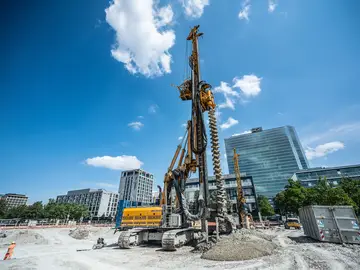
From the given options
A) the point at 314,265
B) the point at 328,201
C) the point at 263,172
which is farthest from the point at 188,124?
the point at 263,172

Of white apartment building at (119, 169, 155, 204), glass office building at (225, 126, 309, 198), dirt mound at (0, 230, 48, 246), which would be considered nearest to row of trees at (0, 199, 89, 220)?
dirt mound at (0, 230, 48, 246)

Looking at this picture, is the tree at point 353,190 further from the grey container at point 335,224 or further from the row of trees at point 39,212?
the row of trees at point 39,212

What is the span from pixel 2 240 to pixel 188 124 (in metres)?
26.0

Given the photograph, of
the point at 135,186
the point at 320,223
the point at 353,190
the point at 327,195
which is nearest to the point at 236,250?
the point at 320,223

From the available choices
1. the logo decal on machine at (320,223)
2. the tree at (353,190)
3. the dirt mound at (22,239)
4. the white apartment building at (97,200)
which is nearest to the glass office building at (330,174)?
the tree at (353,190)

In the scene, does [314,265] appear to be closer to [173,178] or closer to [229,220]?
[229,220]

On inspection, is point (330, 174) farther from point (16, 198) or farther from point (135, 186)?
point (16, 198)

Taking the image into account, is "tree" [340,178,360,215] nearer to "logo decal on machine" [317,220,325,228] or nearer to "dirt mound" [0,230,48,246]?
"logo decal on machine" [317,220,325,228]

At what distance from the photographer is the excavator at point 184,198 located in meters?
11.6

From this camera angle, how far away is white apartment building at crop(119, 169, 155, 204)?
4574 inches

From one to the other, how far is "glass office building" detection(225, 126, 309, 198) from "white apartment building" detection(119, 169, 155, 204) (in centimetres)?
6926

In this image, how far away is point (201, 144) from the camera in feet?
42.8

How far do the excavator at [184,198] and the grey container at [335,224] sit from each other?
7106 millimetres

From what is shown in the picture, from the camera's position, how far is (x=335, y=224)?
39.7ft
